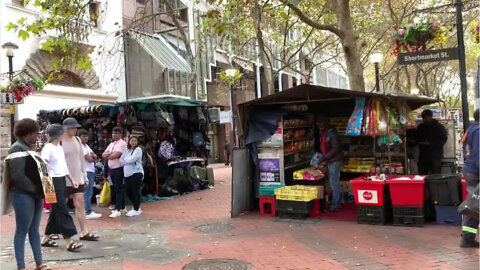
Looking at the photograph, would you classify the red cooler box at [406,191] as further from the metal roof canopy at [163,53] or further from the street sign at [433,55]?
the metal roof canopy at [163,53]

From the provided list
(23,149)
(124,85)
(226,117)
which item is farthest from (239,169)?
(124,85)

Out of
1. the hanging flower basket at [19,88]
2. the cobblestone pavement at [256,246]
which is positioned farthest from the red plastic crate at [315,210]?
the hanging flower basket at [19,88]

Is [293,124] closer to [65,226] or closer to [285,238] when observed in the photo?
[285,238]

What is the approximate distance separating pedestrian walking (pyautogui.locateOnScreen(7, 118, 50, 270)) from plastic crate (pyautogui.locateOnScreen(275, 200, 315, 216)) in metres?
4.54

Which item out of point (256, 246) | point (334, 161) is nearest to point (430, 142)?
point (334, 161)

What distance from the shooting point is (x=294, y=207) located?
813 centimetres

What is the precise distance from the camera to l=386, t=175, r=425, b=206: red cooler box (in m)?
7.07

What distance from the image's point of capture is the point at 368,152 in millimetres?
9984

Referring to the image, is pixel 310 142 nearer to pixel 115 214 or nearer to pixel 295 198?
pixel 295 198

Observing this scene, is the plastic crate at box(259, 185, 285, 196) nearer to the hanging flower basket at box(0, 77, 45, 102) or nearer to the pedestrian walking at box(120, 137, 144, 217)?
the pedestrian walking at box(120, 137, 144, 217)

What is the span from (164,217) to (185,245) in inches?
102

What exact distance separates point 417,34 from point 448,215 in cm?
312

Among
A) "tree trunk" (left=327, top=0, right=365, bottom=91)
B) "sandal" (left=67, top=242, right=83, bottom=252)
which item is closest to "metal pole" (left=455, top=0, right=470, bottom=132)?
"tree trunk" (left=327, top=0, right=365, bottom=91)

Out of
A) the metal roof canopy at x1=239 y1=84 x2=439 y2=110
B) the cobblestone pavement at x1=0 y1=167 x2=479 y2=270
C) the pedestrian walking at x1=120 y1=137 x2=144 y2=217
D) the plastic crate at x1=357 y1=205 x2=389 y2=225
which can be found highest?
the metal roof canopy at x1=239 y1=84 x2=439 y2=110
